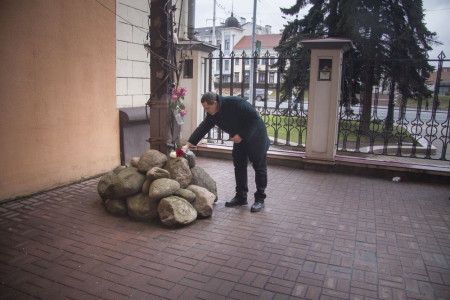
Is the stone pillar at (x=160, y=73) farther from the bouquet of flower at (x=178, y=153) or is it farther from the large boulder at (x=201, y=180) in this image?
the large boulder at (x=201, y=180)

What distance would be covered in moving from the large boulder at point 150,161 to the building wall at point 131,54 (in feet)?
8.03

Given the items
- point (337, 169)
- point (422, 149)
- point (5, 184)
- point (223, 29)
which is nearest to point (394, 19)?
point (422, 149)

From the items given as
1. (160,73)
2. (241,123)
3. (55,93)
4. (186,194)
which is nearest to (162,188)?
(186,194)

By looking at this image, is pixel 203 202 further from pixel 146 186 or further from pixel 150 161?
pixel 150 161

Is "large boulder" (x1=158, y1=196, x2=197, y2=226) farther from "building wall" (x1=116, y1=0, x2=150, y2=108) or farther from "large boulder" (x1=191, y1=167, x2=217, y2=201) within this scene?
"building wall" (x1=116, y1=0, x2=150, y2=108)

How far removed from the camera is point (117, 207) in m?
4.78

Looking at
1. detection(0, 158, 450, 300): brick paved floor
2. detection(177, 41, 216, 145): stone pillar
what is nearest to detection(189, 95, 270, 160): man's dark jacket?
detection(0, 158, 450, 300): brick paved floor

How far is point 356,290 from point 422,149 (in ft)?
27.4

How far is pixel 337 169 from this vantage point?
7.58 metres

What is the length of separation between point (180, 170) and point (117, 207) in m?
0.98

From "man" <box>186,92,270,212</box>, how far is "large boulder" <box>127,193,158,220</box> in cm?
95

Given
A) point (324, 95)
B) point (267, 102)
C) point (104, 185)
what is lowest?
point (104, 185)

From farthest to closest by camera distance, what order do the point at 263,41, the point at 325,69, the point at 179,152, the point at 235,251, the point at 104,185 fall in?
1. the point at 263,41
2. the point at 325,69
3. the point at 104,185
4. the point at 179,152
5. the point at 235,251

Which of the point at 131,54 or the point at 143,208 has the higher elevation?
the point at 131,54
